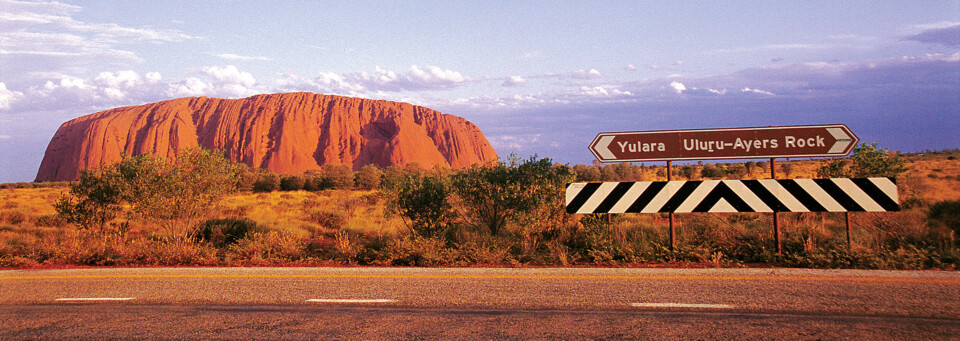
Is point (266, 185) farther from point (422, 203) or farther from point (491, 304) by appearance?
point (491, 304)

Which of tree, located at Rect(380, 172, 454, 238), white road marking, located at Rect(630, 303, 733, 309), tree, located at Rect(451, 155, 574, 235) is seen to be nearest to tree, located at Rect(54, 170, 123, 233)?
tree, located at Rect(380, 172, 454, 238)

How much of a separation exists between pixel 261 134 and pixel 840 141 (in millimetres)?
107121

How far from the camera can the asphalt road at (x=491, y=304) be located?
430 centimetres

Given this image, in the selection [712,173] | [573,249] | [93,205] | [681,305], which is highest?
[93,205]

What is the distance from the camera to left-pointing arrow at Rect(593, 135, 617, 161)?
9.45m

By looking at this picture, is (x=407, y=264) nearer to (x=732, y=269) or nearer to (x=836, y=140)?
(x=732, y=269)

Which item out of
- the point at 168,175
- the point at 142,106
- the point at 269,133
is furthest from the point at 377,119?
the point at 168,175

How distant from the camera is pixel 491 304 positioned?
208 inches

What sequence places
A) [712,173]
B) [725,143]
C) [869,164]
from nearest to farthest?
[725,143] → [869,164] → [712,173]

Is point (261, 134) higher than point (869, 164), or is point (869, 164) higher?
Answer: point (261, 134)

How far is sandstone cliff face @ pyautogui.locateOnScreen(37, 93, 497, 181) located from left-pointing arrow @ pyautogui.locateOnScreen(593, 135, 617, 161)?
86542 mm

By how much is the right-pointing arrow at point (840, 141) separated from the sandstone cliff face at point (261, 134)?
8791cm

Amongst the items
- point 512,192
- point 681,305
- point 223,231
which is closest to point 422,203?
point 512,192

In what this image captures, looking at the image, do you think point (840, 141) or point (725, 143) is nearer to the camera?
point (840, 141)
